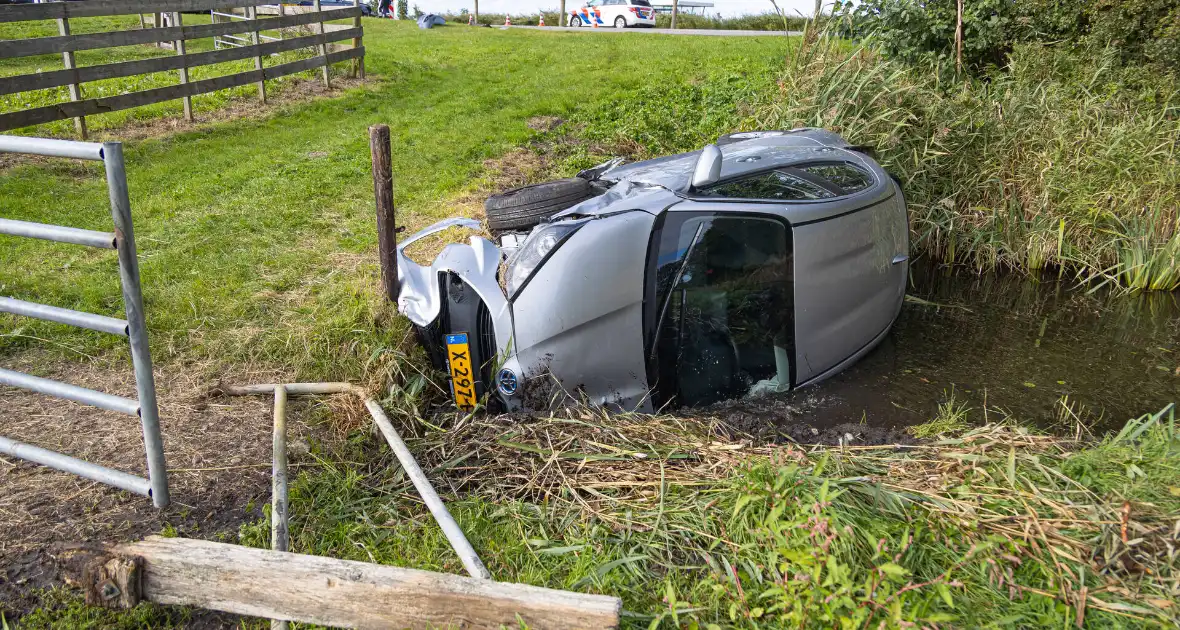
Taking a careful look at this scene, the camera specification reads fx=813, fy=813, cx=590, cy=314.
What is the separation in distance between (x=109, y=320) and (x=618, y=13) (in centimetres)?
2827

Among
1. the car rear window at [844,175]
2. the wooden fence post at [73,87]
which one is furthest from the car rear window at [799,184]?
the wooden fence post at [73,87]

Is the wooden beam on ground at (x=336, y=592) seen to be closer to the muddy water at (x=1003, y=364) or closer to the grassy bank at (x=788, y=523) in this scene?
the grassy bank at (x=788, y=523)

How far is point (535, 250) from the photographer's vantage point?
14.1 feet

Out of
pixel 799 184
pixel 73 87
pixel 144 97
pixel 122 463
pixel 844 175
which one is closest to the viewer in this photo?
pixel 122 463

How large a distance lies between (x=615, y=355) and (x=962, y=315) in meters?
4.18

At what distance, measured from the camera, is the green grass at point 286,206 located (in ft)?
16.6

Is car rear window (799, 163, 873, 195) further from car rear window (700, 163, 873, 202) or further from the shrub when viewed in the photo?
the shrub

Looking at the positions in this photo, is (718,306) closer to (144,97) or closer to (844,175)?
(844,175)

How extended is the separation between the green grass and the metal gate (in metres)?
1.44

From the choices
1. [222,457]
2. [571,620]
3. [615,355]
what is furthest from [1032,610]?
[222,457]

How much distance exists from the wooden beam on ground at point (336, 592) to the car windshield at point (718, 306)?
6.44 feet

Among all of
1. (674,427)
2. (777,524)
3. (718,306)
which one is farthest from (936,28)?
(777,524)

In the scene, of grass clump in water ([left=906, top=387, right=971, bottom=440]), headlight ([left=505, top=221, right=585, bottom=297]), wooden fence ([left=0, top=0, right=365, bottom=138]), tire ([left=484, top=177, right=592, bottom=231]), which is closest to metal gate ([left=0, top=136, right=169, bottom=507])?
headlight ([left=505, top=221, right=585, bottom=297])

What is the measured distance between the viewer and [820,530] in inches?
107
